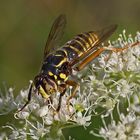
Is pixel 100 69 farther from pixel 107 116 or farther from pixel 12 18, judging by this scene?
pixel 12 18

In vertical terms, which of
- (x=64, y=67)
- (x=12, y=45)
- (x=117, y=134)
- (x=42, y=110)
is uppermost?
(x=12, y=45)

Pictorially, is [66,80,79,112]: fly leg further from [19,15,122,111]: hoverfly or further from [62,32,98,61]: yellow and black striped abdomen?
[62,32,98,61]: yellow and black striped abdomen

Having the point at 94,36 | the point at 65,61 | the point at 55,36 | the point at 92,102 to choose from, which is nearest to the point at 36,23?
the point at 55,36

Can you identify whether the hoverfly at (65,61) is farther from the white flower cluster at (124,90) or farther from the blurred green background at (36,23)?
the blurred green background at (36,23)

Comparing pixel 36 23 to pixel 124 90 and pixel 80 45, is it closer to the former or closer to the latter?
pixel 80 45

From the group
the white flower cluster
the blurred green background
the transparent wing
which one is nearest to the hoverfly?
the transparent wing

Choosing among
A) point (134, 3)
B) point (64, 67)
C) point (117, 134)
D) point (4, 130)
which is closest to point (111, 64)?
point (64, 67)
